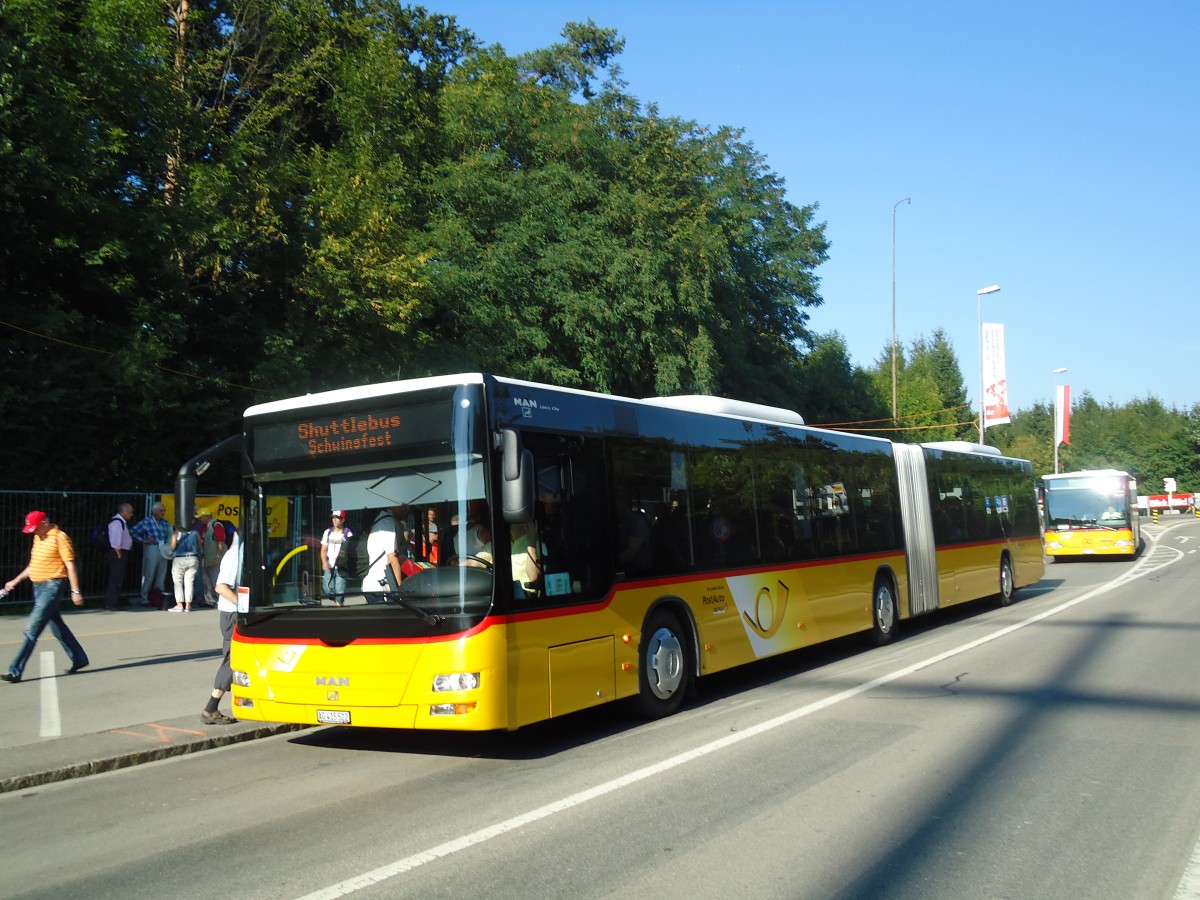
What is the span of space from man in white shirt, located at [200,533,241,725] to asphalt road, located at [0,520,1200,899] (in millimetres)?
546

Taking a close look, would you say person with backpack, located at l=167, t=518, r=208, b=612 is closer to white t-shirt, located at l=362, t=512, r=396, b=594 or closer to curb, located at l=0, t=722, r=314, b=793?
curb, located at l=0, t=722, r=314, b=793

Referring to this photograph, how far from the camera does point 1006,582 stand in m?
20.9

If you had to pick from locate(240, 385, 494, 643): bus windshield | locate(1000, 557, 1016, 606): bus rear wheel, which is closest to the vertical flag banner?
locate(1000, 557, 1016, 606): bus rear wheel

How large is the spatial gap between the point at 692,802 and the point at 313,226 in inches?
952

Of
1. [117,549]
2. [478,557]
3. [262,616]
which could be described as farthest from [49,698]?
[117,549]

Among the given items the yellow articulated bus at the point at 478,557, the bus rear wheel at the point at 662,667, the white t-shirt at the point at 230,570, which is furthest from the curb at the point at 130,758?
the bus rear wheel at the point at 662,667

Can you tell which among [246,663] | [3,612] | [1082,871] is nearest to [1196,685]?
[1082,871]

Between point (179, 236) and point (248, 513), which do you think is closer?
point (248, 513)

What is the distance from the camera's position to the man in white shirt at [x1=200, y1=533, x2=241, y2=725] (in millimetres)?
9164

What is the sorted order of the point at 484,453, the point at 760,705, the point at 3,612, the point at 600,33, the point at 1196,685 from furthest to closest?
the point at 600,33, the point at 3,612, the point at 1196,685, the point at 760,705, the point at 484,453

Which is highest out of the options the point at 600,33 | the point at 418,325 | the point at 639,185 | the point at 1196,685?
the point at 600,33

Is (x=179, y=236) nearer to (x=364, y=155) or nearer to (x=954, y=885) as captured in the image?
(x=364, y=155)

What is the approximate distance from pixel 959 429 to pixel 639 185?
2043 inches

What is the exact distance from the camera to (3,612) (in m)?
19.8
